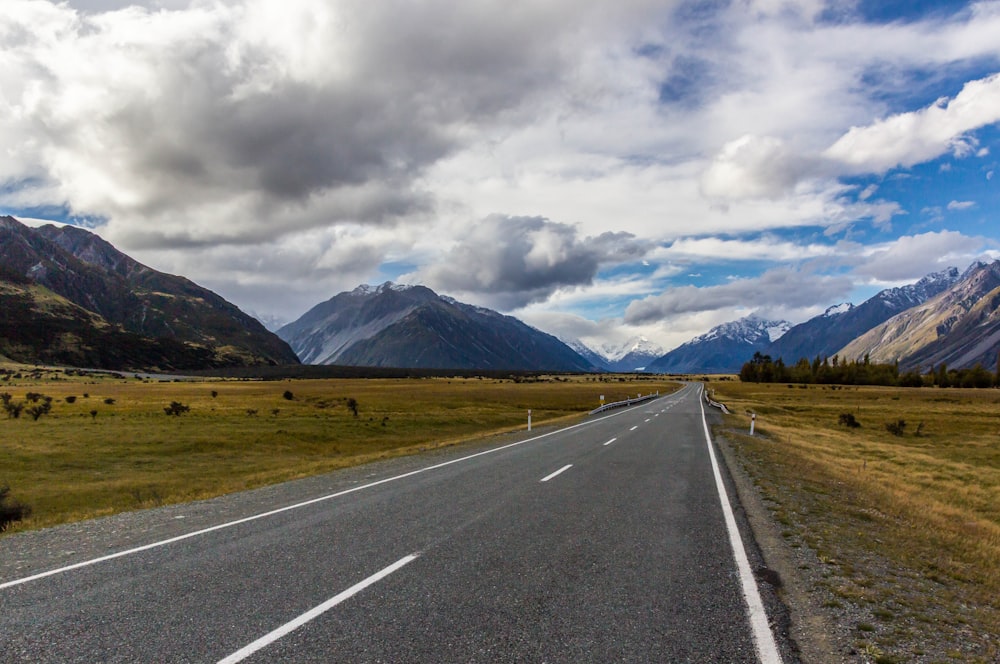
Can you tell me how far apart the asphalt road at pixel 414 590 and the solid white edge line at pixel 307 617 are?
22 mm

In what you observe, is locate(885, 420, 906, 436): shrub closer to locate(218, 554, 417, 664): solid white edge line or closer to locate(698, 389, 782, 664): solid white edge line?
locate(698, 389, 782, 664): solid white edge line

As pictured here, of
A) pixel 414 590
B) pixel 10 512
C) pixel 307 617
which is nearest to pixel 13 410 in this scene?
pixel 10 512

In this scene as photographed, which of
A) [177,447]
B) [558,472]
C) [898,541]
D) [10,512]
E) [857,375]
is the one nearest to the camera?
[898,541]

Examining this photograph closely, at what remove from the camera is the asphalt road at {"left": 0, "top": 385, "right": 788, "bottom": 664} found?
5.03m

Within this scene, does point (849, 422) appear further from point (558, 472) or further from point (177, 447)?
point (177, 447)

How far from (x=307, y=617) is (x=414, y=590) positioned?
1.25 meters

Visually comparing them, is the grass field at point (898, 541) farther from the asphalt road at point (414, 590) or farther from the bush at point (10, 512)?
the bush at point (10, 512)

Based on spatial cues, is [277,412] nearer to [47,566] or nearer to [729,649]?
[47,566]

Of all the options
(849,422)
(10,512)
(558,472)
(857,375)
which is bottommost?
(849,422)

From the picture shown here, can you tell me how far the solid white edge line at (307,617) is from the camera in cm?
486

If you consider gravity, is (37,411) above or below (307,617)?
below

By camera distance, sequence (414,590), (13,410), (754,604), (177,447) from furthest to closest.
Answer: (13,410)
(177,447)
(414,590)
(754,604)

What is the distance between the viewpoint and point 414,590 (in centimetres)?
642

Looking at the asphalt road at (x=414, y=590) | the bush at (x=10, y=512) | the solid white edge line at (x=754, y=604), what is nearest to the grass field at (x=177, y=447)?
the bush at (x=10, y=512)
